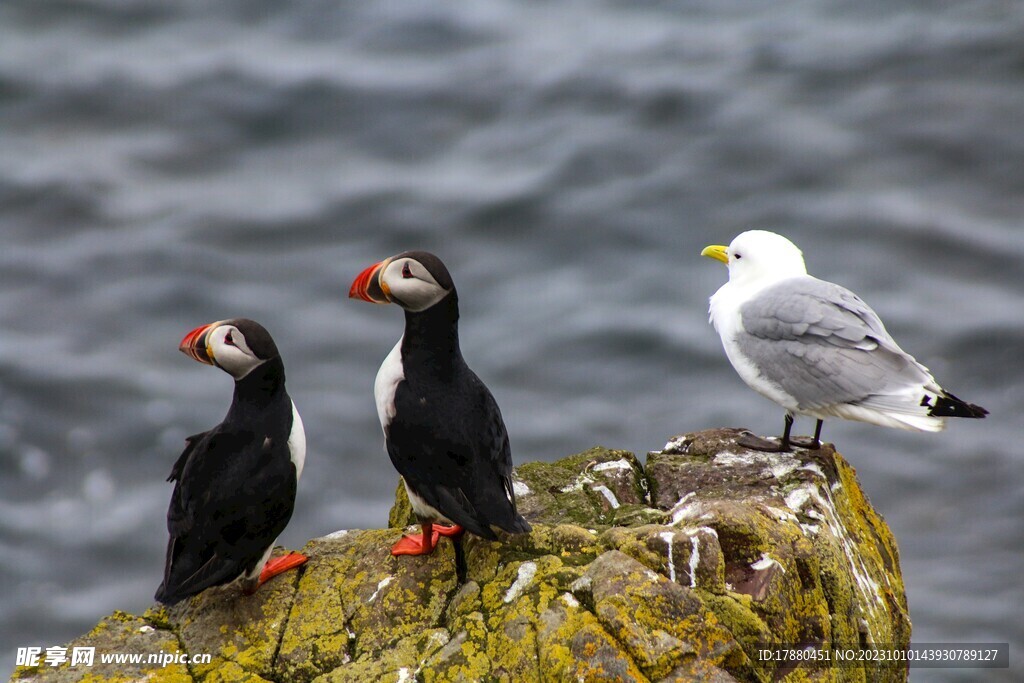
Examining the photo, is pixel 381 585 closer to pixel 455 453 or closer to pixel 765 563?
pixel 455 453

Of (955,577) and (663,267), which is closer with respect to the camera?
(955,577)

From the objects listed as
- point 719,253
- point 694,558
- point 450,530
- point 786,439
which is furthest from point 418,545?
point 719,253

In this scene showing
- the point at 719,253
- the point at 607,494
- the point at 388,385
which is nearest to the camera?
the point at 388,385

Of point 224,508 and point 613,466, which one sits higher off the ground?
point 613,466

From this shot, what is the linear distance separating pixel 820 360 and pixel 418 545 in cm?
238

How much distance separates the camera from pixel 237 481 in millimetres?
5395

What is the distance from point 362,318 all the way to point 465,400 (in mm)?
7048

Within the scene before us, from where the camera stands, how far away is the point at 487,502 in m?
5.30

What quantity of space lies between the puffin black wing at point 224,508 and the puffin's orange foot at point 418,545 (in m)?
0.57

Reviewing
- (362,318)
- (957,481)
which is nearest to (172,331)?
(362,318)

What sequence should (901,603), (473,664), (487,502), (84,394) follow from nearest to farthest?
(473,664) → (487,502) → (901,603) → (84,394)

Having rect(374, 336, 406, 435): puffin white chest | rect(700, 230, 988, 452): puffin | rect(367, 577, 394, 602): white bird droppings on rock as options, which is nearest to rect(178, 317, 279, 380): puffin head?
rect(374, 336, 406, 435): puffin white chest

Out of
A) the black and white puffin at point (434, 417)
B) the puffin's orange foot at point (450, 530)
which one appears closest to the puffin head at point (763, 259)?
the black and white puffin at point (434, 417)

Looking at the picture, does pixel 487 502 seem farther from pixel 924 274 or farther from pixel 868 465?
pixel 924 274
